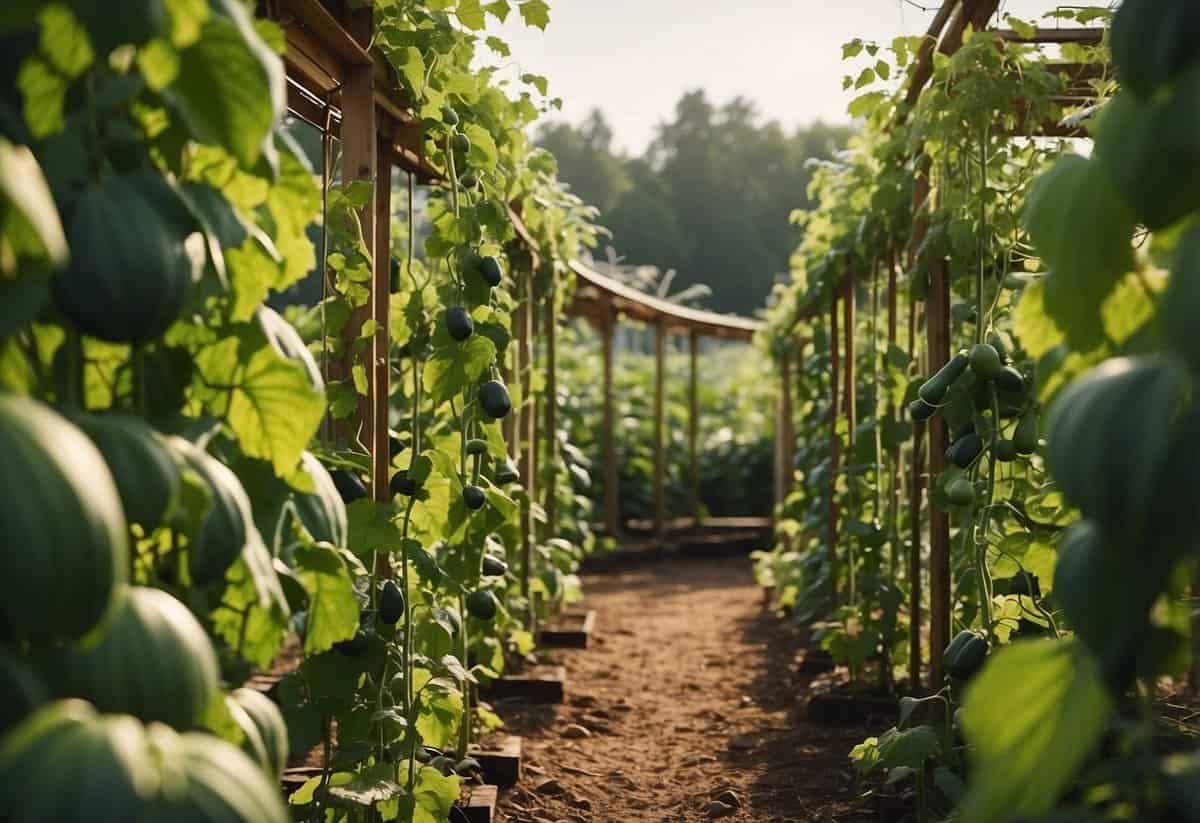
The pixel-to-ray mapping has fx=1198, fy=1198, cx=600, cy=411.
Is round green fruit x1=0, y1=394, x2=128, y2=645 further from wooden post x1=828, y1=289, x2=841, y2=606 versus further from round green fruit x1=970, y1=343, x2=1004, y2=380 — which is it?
wooden post x1=828, y1=289, x2=841, y2=606

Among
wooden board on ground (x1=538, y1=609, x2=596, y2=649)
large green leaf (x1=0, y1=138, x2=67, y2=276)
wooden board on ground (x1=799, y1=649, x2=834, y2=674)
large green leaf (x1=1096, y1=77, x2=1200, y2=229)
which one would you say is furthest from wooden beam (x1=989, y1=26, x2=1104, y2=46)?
wooden board on ground (x1=538, y1=609, x2=596, y2=649)

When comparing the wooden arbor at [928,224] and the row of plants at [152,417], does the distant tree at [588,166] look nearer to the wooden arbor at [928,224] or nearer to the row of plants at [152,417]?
the wooden arbor at [928,224]

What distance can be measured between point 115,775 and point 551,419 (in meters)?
5.15

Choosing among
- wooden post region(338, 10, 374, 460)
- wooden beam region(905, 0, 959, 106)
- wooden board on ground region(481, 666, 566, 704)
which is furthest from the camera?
wooden board on ground region(481, 666, 566, 704)

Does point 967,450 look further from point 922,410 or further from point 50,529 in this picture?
point 50,529

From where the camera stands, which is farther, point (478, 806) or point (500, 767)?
point (500, 767)

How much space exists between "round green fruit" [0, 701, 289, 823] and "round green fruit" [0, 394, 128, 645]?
2.8 inches

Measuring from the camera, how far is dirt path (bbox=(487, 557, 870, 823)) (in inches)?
141

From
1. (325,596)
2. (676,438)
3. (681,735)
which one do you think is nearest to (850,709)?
(681,735)

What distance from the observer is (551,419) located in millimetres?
5961

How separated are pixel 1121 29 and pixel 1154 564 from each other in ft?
1.41

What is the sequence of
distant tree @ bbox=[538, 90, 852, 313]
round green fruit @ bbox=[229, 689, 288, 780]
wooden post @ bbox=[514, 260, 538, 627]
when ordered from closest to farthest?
round green fruit @ bbox=[229, 689, 288, 780] < wooden post @ bbox=[514, 260, 538, 627] < distant tree @ bbox=[538, 90, 852, 313]

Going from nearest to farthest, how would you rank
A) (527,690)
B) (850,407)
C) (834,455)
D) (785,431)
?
1. (527,690)
2. (850,407)
3. (834,455)
4. (785,431)

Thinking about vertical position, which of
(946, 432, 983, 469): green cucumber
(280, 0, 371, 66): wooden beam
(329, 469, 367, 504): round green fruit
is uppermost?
(280, 0, 371, 66): wooden beam
